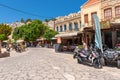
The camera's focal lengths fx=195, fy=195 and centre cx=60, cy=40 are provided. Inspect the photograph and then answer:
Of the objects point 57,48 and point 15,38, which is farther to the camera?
point 15,38

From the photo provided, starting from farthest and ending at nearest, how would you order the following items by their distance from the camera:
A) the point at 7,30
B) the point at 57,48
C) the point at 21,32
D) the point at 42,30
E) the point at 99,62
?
1. the point at 7,30
2. the point at 21,32
3. the point at 42,30
4. the point at 57,48
5. the point at 99,62

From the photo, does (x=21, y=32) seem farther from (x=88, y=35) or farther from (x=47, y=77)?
(x=47, y=77)

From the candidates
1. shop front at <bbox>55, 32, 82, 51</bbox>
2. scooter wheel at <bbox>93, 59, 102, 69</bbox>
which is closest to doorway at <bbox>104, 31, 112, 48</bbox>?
shop front at <bbox>55, 32, 82, 51</bbox>

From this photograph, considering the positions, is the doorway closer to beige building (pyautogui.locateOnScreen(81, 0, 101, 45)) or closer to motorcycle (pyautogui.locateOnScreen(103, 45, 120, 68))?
beige building (pyautogui.locateOnScreen(81, 0, 101, 45))

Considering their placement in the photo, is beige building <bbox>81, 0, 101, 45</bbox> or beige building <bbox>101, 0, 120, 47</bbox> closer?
beige building <bbox>101, 0, 120, 47</bbox>

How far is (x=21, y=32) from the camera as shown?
218 feet

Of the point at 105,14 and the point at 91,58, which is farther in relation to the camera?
the point at 105,14

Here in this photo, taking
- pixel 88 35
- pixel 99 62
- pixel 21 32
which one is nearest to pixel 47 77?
pixel 99 62

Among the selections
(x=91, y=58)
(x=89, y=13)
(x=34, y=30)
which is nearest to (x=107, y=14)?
(x=89, y=13)

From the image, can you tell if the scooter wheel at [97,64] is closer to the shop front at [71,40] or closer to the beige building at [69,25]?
the shop front at [71,40]

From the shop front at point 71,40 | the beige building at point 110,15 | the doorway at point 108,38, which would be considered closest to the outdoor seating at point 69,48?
the shop front at point 71,40

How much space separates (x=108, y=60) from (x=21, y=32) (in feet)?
183

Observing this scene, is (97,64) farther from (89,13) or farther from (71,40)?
(71,40)

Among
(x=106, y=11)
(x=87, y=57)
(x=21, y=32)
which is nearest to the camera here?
(x=87, y=57)
